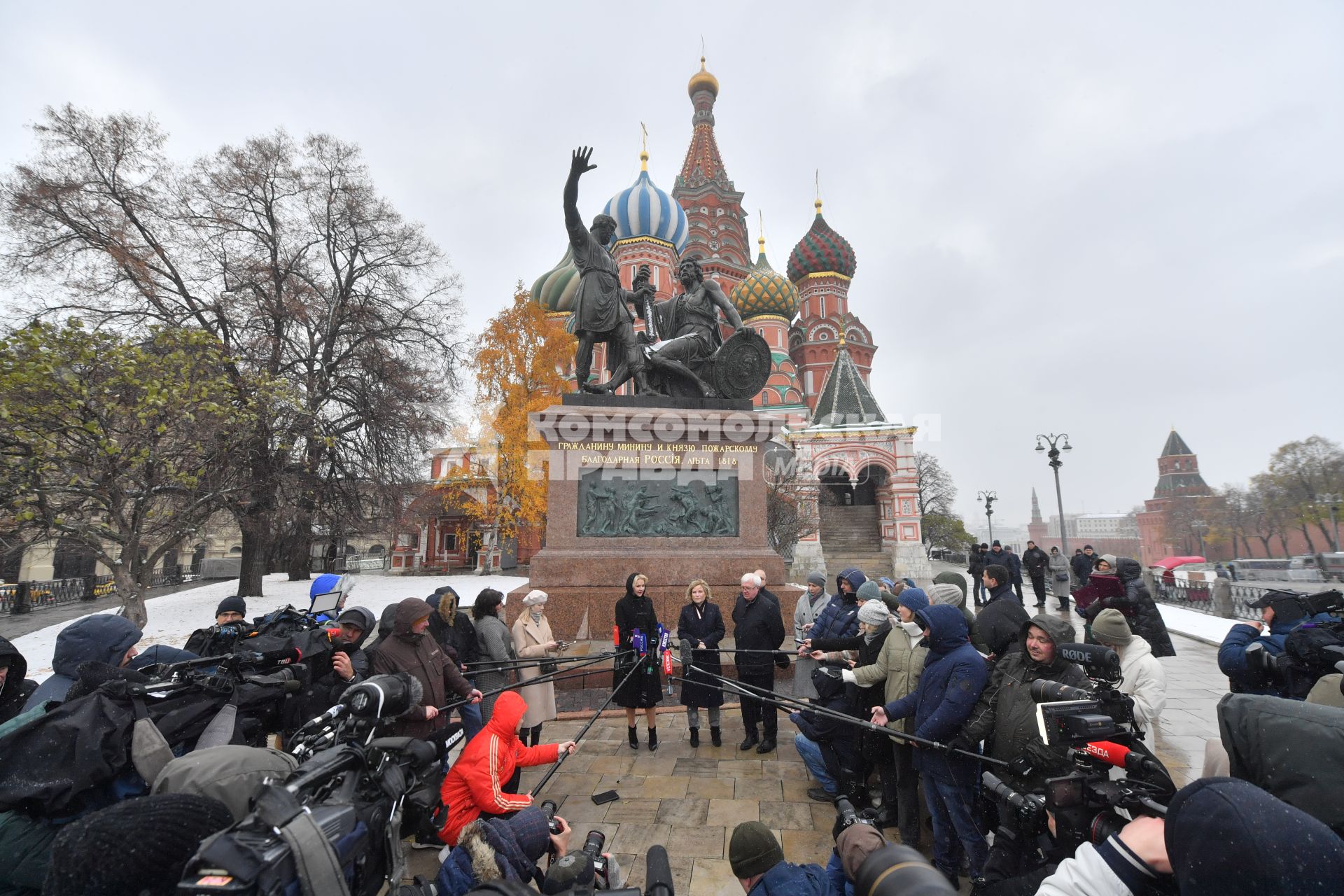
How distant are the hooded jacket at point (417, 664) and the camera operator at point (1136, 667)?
159 inches

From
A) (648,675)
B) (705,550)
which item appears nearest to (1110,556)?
(705,550)

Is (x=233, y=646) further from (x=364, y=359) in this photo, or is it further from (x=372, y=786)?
(x=364, y=359)

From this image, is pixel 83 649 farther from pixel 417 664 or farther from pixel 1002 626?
pixel 1002 626

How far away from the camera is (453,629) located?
15.1ft

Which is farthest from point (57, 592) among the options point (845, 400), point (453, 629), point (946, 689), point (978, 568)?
point (845, 400)

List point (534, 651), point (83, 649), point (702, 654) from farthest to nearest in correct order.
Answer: point (702, 654), point (534, 651), point (83, 649)

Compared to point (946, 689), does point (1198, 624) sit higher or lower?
lower

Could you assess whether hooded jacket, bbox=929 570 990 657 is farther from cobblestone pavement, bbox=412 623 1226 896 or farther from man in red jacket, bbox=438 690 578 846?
man in red jacket, bbox=438 690 578 846

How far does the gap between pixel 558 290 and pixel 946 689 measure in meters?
31.4

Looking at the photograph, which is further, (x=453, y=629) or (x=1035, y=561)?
(x=1035, y=561)

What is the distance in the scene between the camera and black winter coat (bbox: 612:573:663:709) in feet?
15.8

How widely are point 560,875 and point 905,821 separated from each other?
2587 mm

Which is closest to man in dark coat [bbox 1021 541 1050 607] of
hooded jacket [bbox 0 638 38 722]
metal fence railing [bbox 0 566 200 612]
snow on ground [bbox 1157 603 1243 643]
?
snow on ground [bbox 1157 603 1243 643]

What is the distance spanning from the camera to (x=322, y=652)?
3.58 meters
